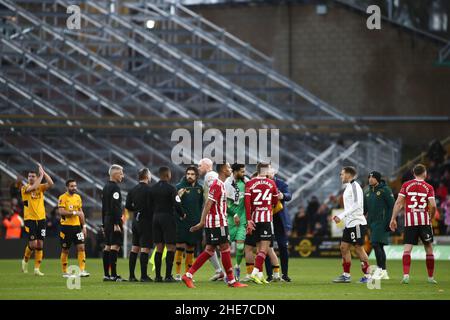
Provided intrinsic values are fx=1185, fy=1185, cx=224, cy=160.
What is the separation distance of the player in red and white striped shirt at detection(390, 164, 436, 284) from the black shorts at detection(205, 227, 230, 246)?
323 cm

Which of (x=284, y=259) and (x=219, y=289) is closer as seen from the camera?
(x=219, y=289)

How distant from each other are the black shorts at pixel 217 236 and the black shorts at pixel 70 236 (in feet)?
16.5

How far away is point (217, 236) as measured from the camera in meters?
19.6

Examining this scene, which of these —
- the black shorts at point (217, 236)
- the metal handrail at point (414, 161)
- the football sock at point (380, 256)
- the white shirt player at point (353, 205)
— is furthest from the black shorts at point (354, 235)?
the metal handrail at point (414, 161)

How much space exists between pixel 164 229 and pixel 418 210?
4537 mm

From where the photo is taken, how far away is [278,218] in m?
22.5

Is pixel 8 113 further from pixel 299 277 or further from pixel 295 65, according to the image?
pixel 299 277

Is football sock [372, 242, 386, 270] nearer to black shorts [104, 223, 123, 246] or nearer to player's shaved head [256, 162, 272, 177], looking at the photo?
player's shaved head [256, 162, 272, 177]

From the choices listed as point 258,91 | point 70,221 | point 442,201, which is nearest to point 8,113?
point 258,91

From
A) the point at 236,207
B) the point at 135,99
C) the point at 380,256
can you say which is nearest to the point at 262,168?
the point at 236,207

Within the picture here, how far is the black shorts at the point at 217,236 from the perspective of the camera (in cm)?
1961

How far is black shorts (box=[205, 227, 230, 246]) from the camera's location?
1961cm

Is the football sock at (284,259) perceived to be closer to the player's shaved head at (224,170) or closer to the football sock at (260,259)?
the football sock at (260,259)

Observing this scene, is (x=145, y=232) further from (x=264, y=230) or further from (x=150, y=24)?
(x=150, y=24)
